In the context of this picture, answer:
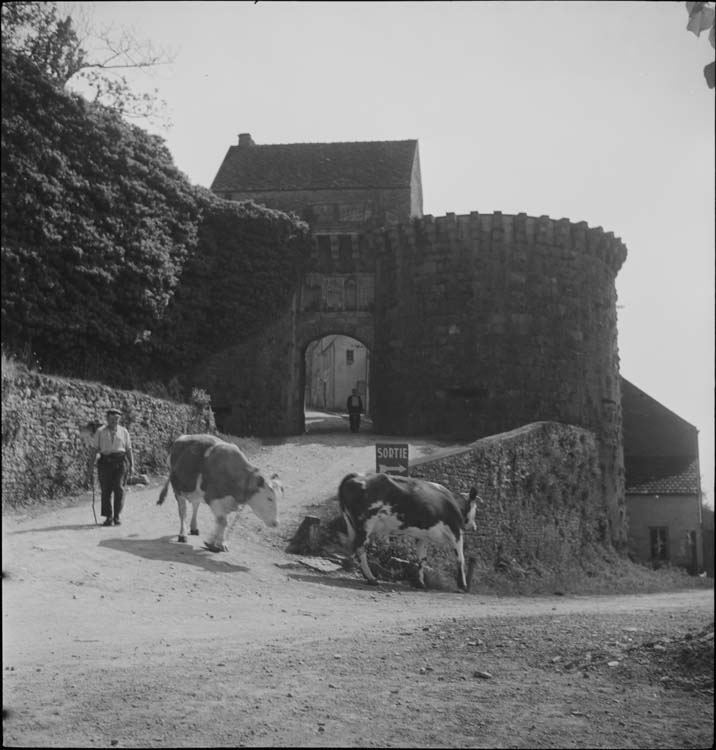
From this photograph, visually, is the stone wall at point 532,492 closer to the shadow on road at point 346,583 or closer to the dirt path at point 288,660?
the shadow on road at point 346,583

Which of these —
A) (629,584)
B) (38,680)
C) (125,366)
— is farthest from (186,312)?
(38,680)

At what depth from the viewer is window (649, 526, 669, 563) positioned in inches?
1183

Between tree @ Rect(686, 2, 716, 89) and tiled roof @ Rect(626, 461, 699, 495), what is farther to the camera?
tiled roof @ Rect(626, 461, 699, 495)

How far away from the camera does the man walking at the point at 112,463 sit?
11.0 meters

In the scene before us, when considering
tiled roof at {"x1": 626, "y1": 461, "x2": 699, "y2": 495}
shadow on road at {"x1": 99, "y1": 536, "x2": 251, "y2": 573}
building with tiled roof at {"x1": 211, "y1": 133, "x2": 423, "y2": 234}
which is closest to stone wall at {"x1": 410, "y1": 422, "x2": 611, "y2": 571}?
shadow on road at {"x1": 99, "y1": 536, "x2": 251, "y2": 573}

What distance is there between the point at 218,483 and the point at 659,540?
75.6 feet

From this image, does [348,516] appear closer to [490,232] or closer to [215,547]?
[215,547]

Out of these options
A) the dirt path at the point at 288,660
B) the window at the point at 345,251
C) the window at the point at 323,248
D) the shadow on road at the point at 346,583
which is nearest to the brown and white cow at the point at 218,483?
the dirt path at the point at 288,660

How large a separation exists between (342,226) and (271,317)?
9.13 meters

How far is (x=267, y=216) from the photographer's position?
75.7 feet

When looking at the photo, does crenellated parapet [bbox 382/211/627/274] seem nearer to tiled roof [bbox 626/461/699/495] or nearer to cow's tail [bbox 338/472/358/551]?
tiled roof [bbox 626/461/699/495]

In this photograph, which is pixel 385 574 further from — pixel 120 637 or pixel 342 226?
pixel 342 226

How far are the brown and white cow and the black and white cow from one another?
123 centimetres

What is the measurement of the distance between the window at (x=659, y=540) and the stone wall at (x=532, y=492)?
25.7 feet
